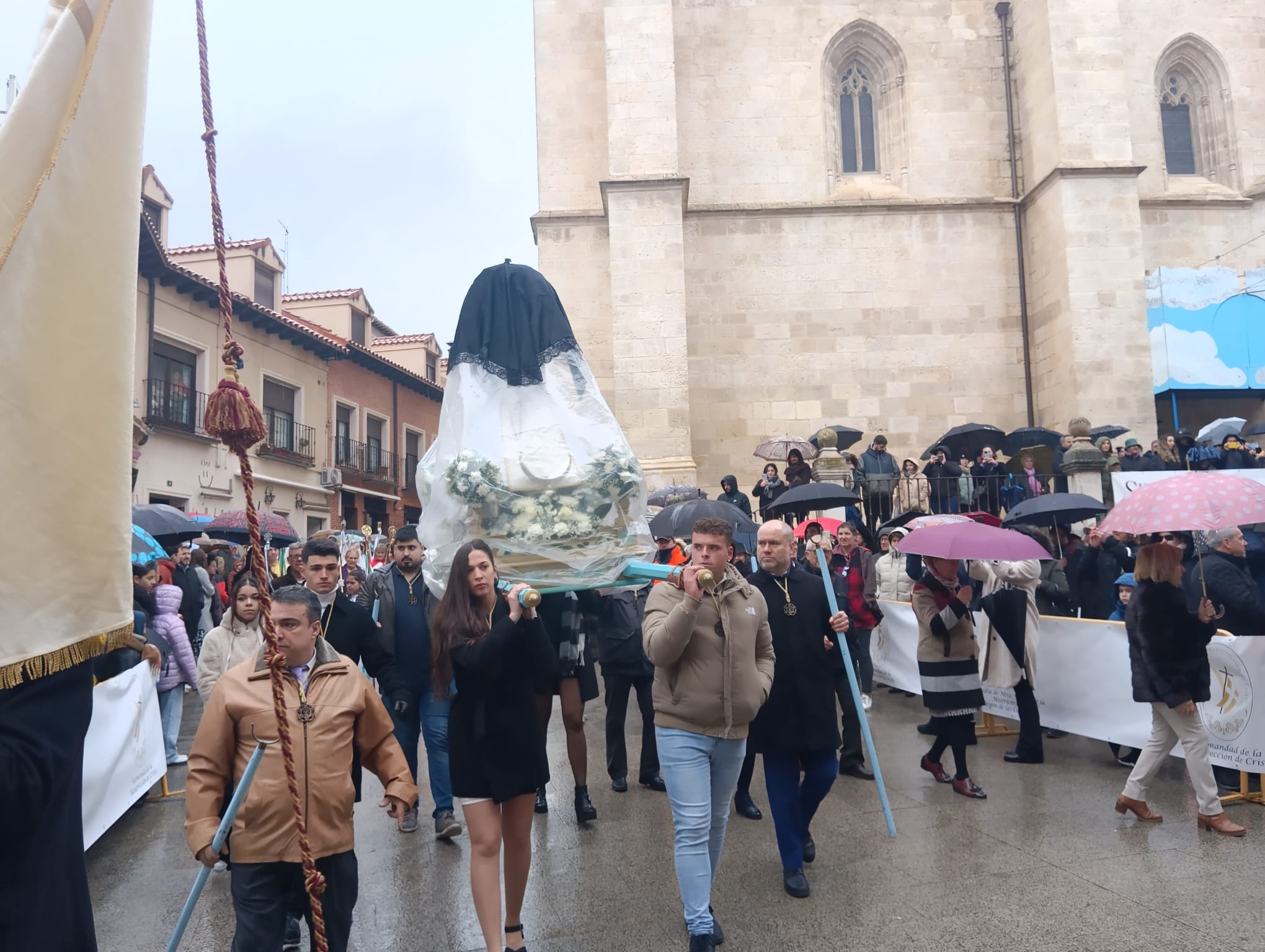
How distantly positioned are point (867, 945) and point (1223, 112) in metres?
21.9

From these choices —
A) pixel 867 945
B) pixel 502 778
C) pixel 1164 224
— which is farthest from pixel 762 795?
pixel 1164 224

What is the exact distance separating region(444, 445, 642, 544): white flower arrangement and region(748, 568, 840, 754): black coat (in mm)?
1176

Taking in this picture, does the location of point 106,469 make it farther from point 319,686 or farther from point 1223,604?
point 1223,604

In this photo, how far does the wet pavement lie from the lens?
4191 millimetres

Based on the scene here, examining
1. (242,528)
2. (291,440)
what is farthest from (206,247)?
(242,528)

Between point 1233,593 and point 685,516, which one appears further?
point 685,516

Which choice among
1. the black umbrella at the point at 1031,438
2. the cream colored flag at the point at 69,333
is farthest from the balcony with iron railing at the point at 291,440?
the cream colored flag at the point at 69,333

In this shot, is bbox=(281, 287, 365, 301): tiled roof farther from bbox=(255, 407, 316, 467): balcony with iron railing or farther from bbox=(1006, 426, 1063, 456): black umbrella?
bbox=(1006, 426, 1063, 456): black umbrella

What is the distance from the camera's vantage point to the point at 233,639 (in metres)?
5.87

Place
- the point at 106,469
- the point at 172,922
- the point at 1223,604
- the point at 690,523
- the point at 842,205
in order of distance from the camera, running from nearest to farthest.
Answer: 1. the point at 106,469
2. the point at 172,922
3. the point at 1223,604
4. the point at 690,523
5. the point at 842,205

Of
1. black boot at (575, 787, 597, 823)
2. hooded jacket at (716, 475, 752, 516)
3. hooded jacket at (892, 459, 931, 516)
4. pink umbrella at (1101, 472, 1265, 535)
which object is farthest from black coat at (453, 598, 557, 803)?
hooded jacket at (892, 459, 931, 516)

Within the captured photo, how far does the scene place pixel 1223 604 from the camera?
6.39 meters

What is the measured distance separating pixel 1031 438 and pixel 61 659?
55.2 ft

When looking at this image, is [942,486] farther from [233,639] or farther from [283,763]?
[283,763]
